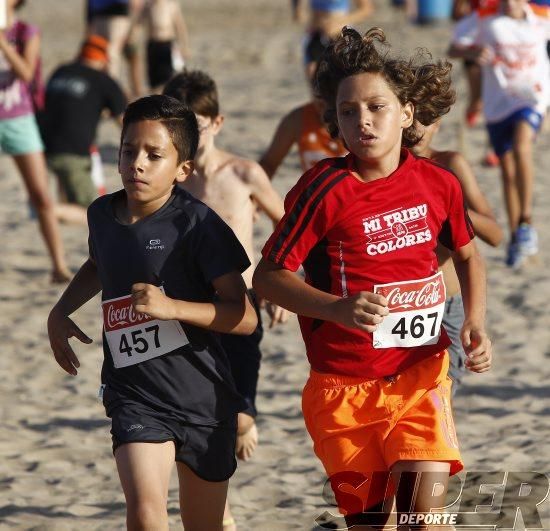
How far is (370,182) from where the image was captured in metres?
3.58

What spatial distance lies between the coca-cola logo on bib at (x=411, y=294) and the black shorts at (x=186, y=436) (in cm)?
65

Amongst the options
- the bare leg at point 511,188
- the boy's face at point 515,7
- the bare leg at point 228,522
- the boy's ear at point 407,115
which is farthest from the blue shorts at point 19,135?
the boy's ear at point 407,115

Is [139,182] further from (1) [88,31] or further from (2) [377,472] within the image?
(1) [88,31]

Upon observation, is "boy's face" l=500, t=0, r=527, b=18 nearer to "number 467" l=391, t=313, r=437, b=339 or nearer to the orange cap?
the orange cap

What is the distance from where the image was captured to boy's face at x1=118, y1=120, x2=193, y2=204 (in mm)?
3627

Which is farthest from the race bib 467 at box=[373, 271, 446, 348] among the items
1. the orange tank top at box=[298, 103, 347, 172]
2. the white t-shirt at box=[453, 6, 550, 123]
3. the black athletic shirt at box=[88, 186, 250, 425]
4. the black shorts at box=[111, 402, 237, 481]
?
the white t-shirt at box=[453, 6, 550, 123]

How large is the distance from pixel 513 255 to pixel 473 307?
16.2 ft

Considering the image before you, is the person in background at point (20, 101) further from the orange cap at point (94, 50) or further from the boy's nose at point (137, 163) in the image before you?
the boy's nose at point (137, 163)

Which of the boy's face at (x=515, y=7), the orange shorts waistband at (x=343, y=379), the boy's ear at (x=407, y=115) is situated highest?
the boy's face at (x=515, y=7)

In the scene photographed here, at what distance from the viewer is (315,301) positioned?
342cm

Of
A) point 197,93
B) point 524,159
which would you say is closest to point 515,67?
point 524,159

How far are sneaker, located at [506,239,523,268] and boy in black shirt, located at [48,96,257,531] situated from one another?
509 cm

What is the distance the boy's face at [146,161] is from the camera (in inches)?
143

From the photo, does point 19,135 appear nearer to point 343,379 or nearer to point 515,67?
point 515,67
